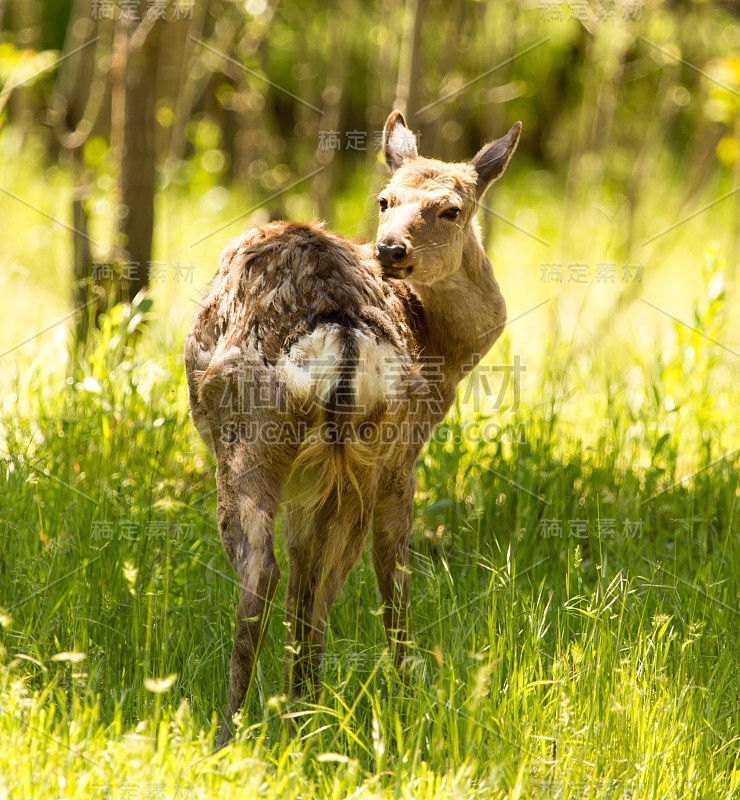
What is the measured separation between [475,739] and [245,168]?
9.87 metres

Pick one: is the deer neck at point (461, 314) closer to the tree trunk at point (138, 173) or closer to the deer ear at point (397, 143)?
the deer ear at point (397, 143)

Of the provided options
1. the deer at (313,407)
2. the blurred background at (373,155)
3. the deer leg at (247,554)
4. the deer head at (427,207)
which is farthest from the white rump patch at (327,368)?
the blurred background at (373,155)

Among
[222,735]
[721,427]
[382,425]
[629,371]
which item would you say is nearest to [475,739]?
[222,735]

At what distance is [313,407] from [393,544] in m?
0.95

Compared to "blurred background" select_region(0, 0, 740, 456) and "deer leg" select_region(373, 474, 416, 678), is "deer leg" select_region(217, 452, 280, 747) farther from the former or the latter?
"blurred background" select_region(0, 0, 740, 456)

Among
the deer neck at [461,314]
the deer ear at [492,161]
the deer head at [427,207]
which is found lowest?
the deer neck at [461,314]

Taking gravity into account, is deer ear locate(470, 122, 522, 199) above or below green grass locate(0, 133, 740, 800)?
above

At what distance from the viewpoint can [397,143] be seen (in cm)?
431

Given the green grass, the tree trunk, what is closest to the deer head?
the green grass

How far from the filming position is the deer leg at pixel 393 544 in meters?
3.67

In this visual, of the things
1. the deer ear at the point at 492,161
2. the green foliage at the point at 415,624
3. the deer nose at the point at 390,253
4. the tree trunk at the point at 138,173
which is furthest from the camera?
the tree trunk at the point at 138,173

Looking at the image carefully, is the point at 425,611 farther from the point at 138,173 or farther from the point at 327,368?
the point at 138,173

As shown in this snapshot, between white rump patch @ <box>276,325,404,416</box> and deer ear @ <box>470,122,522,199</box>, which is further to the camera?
deer ear @ <box>470,122,522,199</box>

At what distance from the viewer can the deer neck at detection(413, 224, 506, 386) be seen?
13.1 ft
